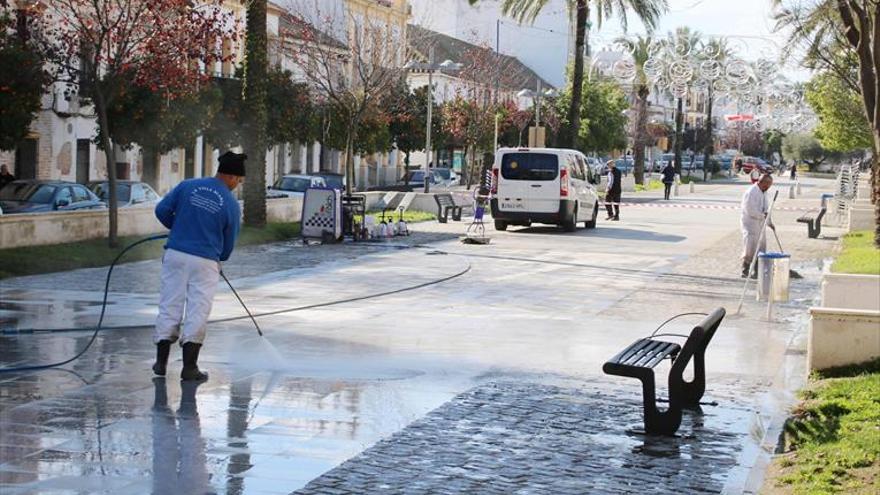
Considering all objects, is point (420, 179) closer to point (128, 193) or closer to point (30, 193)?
point (128, 193)

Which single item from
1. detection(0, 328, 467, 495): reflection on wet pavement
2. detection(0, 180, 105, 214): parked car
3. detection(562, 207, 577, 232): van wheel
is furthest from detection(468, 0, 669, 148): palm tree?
detection(0, 328, 467, 495): reflection on wet pavement

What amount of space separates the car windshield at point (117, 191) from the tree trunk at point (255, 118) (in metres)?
2.43

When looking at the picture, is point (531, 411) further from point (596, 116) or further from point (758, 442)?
point (596, 116)

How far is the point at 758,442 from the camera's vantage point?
9.82 m

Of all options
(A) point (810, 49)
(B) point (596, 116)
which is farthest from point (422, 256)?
(B) point (596, 116)

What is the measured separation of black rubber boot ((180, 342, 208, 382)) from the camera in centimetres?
1107

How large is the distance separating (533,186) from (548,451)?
83.4 ft

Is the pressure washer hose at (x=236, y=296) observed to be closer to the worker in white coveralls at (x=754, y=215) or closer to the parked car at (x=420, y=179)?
the worker in white coveralls at (x=754, y=215)

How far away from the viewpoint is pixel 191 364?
11.2 metres

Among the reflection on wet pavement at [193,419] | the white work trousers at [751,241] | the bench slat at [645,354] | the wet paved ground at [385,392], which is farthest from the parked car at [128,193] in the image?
the bench slat at [645,354]

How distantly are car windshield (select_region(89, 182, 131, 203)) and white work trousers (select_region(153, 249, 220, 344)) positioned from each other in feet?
58.9

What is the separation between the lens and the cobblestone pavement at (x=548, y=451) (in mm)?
8148

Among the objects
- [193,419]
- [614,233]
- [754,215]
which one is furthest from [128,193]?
[193,419]

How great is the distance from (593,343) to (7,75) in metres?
21.9
